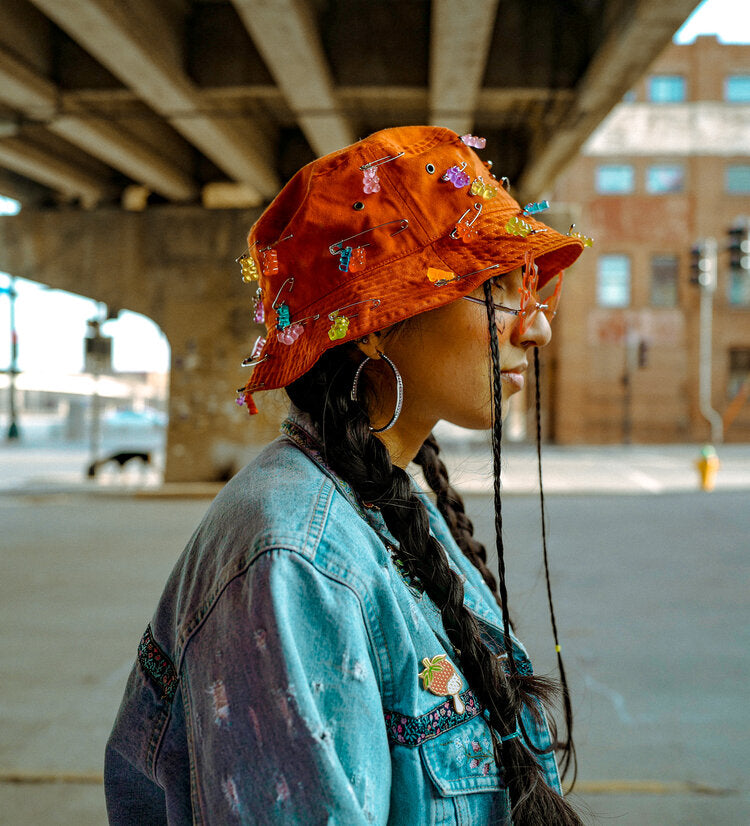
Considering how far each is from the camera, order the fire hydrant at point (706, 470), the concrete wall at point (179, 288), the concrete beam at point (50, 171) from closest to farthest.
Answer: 1. the concrete beam at point (50, 171)
2. the concrete wall at point (179, 288)
3. the fire hydrant at point (706, 470)

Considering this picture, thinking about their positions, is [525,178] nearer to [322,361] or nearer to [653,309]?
[322,361]

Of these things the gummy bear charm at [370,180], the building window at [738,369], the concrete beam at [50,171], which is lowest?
the gummy bear charm at [370,180]

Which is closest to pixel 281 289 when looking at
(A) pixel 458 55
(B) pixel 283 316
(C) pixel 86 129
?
(B) pixel 283 316

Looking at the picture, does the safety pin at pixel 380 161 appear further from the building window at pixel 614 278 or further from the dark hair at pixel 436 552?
the building window at pixel 614 278

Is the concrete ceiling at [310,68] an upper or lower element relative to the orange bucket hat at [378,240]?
upper

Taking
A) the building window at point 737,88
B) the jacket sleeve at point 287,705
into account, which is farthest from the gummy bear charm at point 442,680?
the building window at point 737,88

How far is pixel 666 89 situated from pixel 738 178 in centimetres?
410

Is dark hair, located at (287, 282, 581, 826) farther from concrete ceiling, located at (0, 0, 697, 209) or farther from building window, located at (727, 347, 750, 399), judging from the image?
building window, located at (727, 347, 750, 399)

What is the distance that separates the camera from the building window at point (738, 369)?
1093 inches

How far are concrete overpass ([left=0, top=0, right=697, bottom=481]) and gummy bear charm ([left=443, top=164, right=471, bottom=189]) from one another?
5.79 meters

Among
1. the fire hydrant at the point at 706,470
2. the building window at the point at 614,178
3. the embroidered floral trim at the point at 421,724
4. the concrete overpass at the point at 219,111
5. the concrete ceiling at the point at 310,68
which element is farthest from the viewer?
the building window at the point at 614,178

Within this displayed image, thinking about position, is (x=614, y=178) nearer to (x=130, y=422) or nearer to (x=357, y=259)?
(x=130, y=422)

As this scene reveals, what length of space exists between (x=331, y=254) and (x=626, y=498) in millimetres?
11888

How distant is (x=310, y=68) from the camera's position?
7.64 meters
